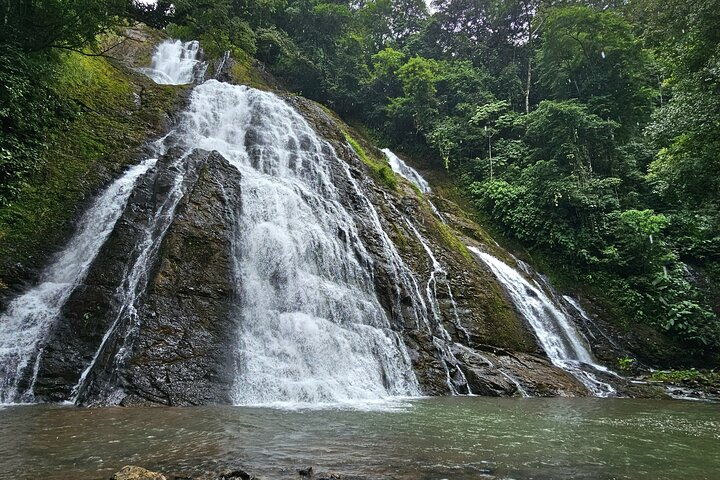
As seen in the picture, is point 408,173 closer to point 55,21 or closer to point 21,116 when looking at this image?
point 55,21

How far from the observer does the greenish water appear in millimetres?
3875

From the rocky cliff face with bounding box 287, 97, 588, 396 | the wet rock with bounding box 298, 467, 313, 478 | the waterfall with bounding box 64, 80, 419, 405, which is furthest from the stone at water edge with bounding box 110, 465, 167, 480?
the rocky cliff face with bounding box 287, 97, 588, 396

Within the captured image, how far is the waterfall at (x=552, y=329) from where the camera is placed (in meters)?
12.3

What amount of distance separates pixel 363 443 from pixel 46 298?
7.85 metres

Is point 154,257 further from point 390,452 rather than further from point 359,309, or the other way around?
point 390,452

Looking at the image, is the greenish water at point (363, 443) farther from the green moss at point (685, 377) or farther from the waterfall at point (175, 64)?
the waterfall at point (175, 64)

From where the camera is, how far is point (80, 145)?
42.9 feet

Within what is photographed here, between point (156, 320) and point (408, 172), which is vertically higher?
point (408, 172)

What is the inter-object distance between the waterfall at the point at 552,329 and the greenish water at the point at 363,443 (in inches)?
179

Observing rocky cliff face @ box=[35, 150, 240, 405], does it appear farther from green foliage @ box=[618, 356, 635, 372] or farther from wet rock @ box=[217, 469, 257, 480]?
green foliage @ box=[618, 356, 635, 372]

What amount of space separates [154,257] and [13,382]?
11.0 ft

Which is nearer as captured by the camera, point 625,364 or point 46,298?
point 46,298

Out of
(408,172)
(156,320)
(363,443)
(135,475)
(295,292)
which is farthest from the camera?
(408,172)

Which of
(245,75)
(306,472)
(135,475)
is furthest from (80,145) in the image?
(245,75)
